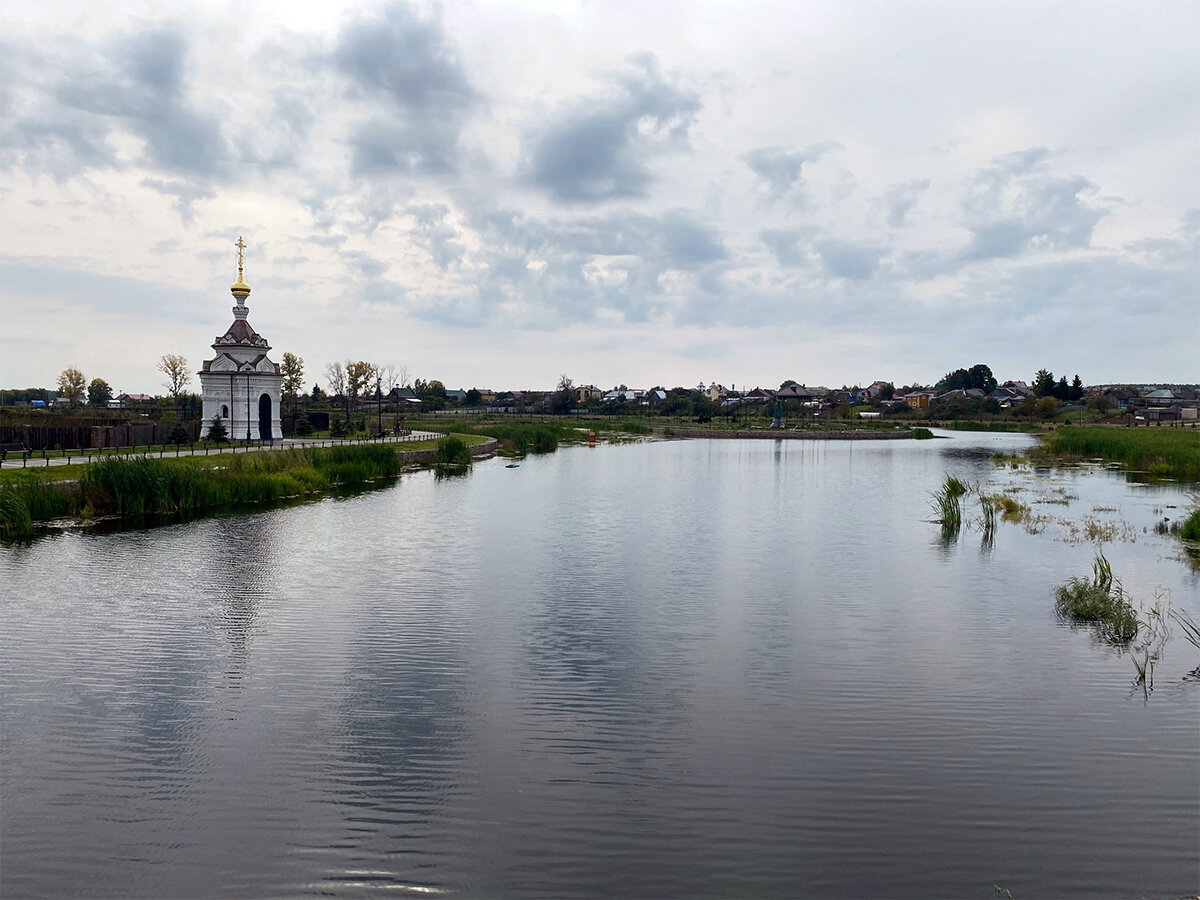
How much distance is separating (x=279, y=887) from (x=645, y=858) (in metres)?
2.76

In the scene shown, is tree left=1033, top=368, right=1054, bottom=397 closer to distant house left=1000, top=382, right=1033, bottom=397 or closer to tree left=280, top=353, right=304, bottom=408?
distant house left=1000, top=382, right=1033, bottom=397

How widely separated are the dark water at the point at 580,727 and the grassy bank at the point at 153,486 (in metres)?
3.52

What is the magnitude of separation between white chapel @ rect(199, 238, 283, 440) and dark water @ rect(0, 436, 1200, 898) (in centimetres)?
2706

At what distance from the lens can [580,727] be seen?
1030cm

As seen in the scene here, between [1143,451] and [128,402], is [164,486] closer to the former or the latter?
[1143,451]

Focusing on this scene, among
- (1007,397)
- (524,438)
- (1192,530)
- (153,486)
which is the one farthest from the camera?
(1007,397)

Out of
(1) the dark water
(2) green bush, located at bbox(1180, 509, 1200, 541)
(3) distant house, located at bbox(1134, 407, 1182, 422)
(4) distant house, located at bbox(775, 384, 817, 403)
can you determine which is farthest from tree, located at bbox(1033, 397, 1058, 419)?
(1) the dark water

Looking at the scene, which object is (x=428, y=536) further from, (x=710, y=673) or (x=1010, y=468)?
(x=1010, y=468)

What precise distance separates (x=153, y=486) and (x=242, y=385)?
22.2m

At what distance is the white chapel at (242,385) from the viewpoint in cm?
4688

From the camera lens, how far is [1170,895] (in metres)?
6.92

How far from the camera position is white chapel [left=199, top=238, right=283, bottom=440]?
46.9 metres

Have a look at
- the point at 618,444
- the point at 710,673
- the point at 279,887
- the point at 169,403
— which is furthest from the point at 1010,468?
the point at 169,403

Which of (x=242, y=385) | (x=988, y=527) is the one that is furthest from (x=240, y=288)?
(x=988, y=527)
